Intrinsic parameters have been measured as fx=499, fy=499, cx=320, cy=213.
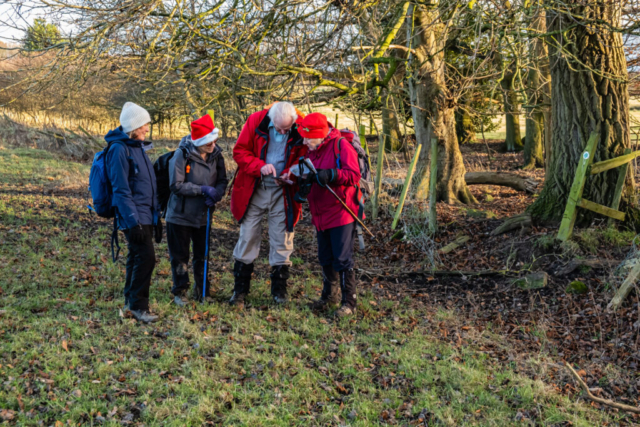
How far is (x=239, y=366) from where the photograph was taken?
4.05m

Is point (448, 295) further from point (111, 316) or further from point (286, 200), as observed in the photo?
point (111, 316)

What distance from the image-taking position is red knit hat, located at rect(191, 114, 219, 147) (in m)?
4.84

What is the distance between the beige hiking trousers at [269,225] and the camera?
507 cm

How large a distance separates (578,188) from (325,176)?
353 centimetres

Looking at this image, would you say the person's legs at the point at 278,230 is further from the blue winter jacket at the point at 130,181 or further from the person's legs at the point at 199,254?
the blue winter jacket at the point at 130,181

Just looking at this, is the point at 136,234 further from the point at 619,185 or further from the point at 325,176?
the point at 619,185

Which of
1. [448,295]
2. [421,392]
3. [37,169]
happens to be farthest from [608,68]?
[37,169]

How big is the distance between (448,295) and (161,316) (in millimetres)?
3321

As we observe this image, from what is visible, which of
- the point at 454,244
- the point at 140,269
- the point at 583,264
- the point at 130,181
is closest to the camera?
the point at 130,181

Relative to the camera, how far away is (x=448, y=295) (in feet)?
19.9

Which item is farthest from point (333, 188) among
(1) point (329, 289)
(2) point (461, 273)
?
(2) point (461, 273)

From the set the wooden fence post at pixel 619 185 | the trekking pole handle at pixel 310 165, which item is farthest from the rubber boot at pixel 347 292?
the wooden fence post at pixel 619 185

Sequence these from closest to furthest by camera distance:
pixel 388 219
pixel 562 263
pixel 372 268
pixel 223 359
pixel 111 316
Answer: pixel 223 359 → pixel 111 316 → pixel 562 263 → pixel 372 268 → pixel 388 219

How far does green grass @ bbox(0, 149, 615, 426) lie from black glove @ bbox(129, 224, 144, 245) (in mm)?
809
